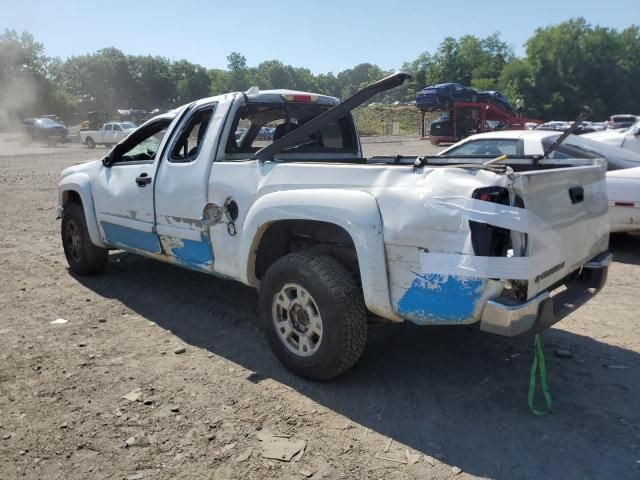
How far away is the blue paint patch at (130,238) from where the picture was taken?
193 inches

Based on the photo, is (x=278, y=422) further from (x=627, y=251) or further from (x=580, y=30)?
(x=580, y=30)

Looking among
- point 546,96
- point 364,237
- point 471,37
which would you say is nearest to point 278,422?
point 364,237

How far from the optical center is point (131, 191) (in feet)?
16.6

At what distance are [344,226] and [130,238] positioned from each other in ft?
9.17

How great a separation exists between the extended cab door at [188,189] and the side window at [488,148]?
3477 mm

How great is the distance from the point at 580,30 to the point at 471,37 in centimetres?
1676

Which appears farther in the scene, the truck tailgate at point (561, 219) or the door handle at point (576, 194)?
the door handle at point (576, 194)

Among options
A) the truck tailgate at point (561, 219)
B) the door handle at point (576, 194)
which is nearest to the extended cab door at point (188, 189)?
the truck tailgate at point (561, 219)

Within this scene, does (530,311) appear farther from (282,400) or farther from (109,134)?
(109,134)

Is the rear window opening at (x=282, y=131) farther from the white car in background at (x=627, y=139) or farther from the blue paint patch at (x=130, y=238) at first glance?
the white car in background at (x=627, y=139)

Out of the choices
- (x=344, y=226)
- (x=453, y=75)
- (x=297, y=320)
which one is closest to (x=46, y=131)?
(x=297, y=320)

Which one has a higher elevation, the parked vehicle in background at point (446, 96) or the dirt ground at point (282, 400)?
the parked vehicle in background at point (446, 96)

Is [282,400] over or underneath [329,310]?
underneath

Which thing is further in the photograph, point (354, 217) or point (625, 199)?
point (625, 199)
